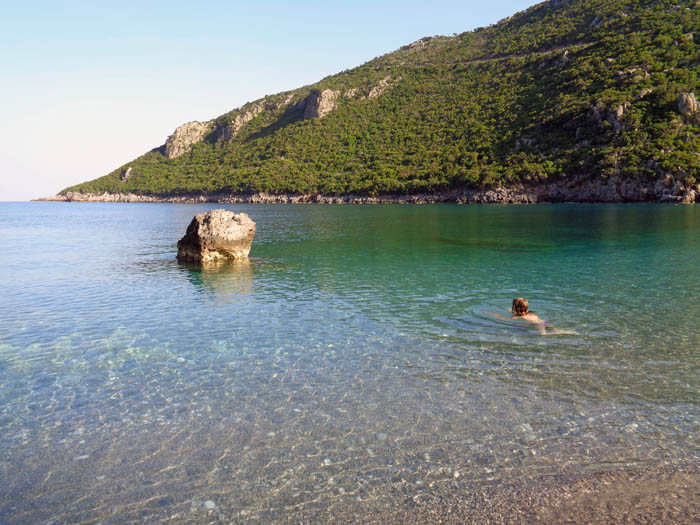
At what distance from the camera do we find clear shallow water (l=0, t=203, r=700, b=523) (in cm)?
569

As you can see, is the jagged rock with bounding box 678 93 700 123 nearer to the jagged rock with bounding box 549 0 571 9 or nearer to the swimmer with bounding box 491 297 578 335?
the jagged rock with bounding box 549 0 571 9

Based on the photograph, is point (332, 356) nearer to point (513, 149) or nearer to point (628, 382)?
point (628, 382)

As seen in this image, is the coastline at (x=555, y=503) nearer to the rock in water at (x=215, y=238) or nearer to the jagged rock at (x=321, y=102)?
the rock in water at (x=215, y=238)

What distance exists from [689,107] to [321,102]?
399 feet

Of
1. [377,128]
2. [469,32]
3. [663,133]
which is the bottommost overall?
[663,133]

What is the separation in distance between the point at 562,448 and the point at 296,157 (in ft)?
542

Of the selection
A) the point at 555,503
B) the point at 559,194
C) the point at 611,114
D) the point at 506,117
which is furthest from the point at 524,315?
the point at 506,117

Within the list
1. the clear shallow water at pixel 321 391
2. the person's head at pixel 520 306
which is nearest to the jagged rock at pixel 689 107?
the clear shallow water at pixel 321 391

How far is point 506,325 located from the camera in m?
12.3

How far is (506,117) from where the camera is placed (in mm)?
122125

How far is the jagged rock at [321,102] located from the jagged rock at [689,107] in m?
118

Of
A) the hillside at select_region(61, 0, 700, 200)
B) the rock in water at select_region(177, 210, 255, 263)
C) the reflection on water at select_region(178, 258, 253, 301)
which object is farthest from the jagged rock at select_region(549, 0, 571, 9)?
the reflection on water at select_region(178, 258, 253, 301)

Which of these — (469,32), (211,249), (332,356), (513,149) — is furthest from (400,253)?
(469,32)

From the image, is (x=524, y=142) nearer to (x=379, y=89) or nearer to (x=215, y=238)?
(x=379, y=89)
